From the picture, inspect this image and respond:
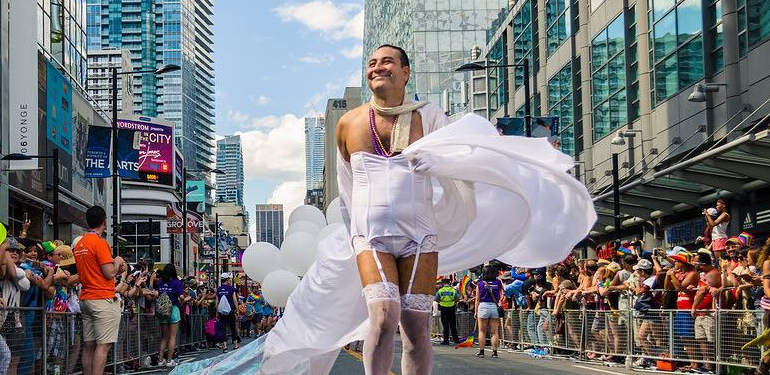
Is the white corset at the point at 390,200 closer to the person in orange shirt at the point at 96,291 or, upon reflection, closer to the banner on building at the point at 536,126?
the person in orange shirt at the point at 96,291

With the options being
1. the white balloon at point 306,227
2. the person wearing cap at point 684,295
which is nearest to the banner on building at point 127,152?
the white balloon at point 306,227

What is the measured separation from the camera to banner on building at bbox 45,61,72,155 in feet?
127

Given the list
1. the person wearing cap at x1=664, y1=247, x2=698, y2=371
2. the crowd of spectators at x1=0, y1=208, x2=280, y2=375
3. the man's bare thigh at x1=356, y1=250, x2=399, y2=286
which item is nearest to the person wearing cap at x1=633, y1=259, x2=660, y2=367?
the person wearing cap at x1=664, y1=247, x2=698, y2=371

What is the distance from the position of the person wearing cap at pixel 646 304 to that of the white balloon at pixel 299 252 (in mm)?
7336

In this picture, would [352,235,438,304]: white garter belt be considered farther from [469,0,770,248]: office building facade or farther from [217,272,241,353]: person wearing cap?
[217,272,241,353]: person wearing cap

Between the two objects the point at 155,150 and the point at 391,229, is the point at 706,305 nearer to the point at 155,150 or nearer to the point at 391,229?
A: the point at 391,229

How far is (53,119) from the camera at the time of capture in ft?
129

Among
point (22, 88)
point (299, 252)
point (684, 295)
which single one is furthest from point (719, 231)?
point (22, 88)

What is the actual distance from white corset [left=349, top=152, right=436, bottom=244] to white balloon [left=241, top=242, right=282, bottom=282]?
55.6 ft

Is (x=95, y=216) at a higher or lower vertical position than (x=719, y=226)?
higher

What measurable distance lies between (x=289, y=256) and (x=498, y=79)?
133 ft

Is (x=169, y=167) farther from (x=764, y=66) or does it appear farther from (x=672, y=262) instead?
(x=672, y=262)

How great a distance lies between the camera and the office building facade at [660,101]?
24.7 meters

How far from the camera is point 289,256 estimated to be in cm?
2167
